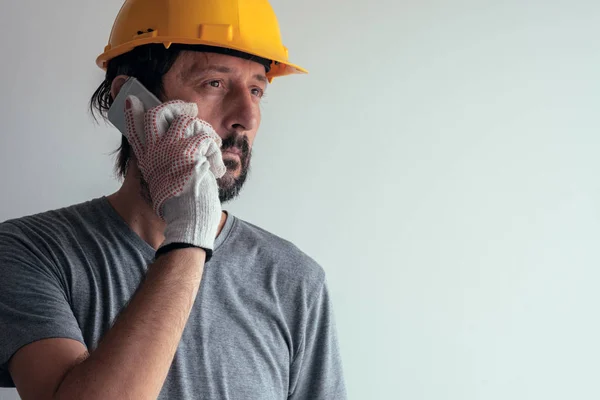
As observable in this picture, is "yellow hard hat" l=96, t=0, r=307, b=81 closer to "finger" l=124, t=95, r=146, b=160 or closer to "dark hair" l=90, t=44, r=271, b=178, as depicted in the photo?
"dark hair" l=90, t=44, r=271, b=178

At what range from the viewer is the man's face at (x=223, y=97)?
1582 millimetres

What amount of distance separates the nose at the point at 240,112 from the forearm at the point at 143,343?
1.38 ft

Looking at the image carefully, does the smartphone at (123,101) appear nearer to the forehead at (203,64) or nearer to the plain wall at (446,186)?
the forehead at (203,64)

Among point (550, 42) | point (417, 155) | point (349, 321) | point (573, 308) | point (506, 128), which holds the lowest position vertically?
point (349, 321)

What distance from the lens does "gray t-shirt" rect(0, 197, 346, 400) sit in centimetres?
131

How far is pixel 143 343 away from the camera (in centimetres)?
115

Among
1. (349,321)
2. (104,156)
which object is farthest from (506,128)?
(104,156)

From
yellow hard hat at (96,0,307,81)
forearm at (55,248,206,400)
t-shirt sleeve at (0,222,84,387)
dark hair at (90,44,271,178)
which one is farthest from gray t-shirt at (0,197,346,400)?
yellow hard hat at (96,0,307,81)

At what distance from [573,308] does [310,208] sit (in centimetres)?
82

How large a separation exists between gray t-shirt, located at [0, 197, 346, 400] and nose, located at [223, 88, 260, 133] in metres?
0.23

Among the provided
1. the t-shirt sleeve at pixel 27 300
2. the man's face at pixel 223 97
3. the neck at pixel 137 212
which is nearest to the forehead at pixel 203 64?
the man's face at pixel 223 97

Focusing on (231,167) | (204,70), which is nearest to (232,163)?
(231,167)

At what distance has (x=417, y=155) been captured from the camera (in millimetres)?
2094

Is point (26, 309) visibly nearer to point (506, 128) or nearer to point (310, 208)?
point (310, 208)
